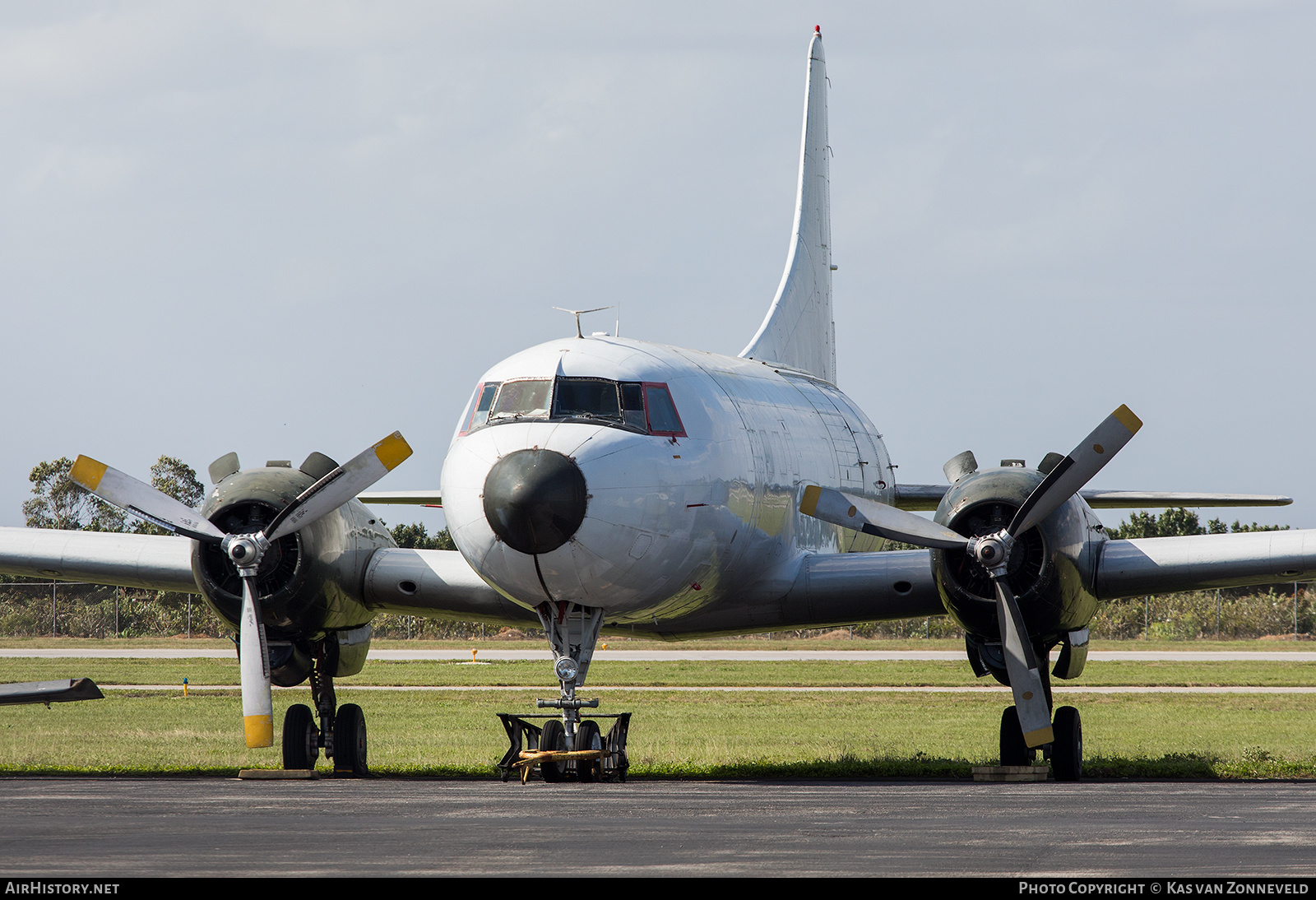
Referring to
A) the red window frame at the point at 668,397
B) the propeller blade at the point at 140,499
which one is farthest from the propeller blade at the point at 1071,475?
the propeller blade at the point at 140,499

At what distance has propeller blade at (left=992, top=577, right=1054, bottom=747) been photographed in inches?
639

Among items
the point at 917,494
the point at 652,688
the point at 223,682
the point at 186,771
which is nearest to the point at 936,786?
the point at 186,771

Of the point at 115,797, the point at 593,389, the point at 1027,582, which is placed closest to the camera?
the point at 115,797

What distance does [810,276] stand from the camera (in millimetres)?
28891

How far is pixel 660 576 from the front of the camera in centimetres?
1538

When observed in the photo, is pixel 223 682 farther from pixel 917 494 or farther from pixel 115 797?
pixel 115 797

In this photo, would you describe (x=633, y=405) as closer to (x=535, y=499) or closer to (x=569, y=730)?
(x=535, y=499)

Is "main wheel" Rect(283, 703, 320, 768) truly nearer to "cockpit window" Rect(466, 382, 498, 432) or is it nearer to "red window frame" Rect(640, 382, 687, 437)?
"cockpit window" Rect(466, 382, 498, 432)

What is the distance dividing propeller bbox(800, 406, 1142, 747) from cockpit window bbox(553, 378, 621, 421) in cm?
224

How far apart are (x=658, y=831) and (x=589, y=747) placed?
4.54m

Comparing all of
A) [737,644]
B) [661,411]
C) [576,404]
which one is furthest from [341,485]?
[737,644]

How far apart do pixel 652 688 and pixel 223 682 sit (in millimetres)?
10591

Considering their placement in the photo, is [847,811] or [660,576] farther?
[660,576]

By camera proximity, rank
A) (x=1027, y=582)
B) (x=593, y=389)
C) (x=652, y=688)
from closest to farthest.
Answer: (x=593, y=389) → (x=1027, y=582) → (x=652, y=688)
